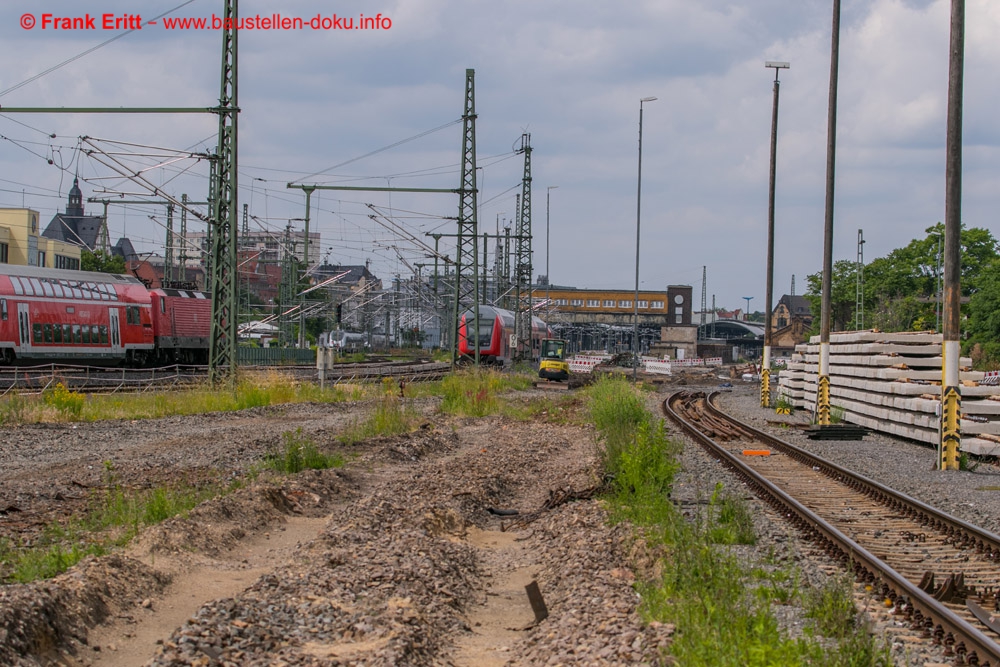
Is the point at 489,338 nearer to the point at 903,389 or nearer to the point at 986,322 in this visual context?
the point at 903,389

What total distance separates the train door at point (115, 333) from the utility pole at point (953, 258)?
29.2 metres

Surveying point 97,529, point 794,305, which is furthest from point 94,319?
point 794,305

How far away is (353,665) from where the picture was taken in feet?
18.1

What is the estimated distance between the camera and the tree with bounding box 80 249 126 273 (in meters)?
72.6

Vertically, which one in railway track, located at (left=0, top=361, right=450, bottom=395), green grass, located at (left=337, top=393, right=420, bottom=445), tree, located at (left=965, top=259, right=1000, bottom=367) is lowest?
green grass, located at (left=337, top=393, right=420, bottom=445)

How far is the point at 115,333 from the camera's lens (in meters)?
36.5

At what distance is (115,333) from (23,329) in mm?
5581

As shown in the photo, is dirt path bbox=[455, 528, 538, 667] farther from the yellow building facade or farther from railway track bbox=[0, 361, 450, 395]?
the yellow building facade

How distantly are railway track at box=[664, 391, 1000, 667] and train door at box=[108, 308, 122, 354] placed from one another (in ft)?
86.4

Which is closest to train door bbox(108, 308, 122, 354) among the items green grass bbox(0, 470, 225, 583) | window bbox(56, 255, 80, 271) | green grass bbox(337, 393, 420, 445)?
green grass bbox(337, 393, 420, 445)

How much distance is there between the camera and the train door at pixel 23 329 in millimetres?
30609

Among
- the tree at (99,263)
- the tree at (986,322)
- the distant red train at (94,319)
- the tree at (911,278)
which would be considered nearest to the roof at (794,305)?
the tree at (911,278)

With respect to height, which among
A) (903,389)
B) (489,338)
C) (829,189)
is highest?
(829,189)

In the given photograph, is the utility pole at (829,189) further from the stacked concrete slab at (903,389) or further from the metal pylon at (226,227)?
the metal pylon at (226,227)
